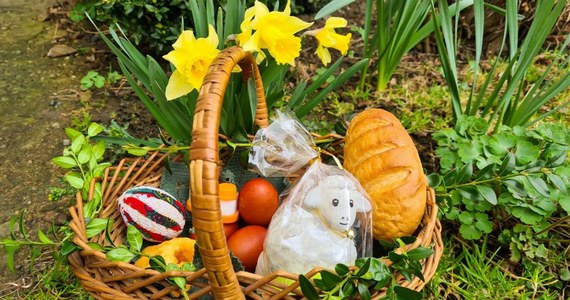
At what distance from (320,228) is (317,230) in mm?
12

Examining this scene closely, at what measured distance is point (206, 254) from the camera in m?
0.93

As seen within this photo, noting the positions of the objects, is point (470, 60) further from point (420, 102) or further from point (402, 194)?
point (402, 194)

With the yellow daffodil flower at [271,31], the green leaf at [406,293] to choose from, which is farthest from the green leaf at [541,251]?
the yellow daffodil flower at [271,31]

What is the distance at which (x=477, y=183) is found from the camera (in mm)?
1444

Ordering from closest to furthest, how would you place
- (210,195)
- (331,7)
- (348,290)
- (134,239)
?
(210,195)
(348,290)
(134,239)
(331,7)

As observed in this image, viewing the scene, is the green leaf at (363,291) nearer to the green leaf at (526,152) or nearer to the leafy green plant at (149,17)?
the green leaf at (526,152)

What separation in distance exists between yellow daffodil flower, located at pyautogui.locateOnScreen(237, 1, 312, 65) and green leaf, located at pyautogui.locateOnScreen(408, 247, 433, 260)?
0.57 m

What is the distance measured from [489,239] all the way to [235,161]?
2.92 ft

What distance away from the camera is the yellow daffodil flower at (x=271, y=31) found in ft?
3.97

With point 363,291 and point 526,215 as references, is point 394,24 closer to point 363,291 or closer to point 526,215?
point 526,215

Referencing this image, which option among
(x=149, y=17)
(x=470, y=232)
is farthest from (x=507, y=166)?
(x=149, y=17)

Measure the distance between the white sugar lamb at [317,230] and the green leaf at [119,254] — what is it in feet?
1.03

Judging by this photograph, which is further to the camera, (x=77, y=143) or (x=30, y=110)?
(x=30, y=110)

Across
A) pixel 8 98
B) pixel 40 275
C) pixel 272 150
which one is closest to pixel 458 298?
pixel 272 150
